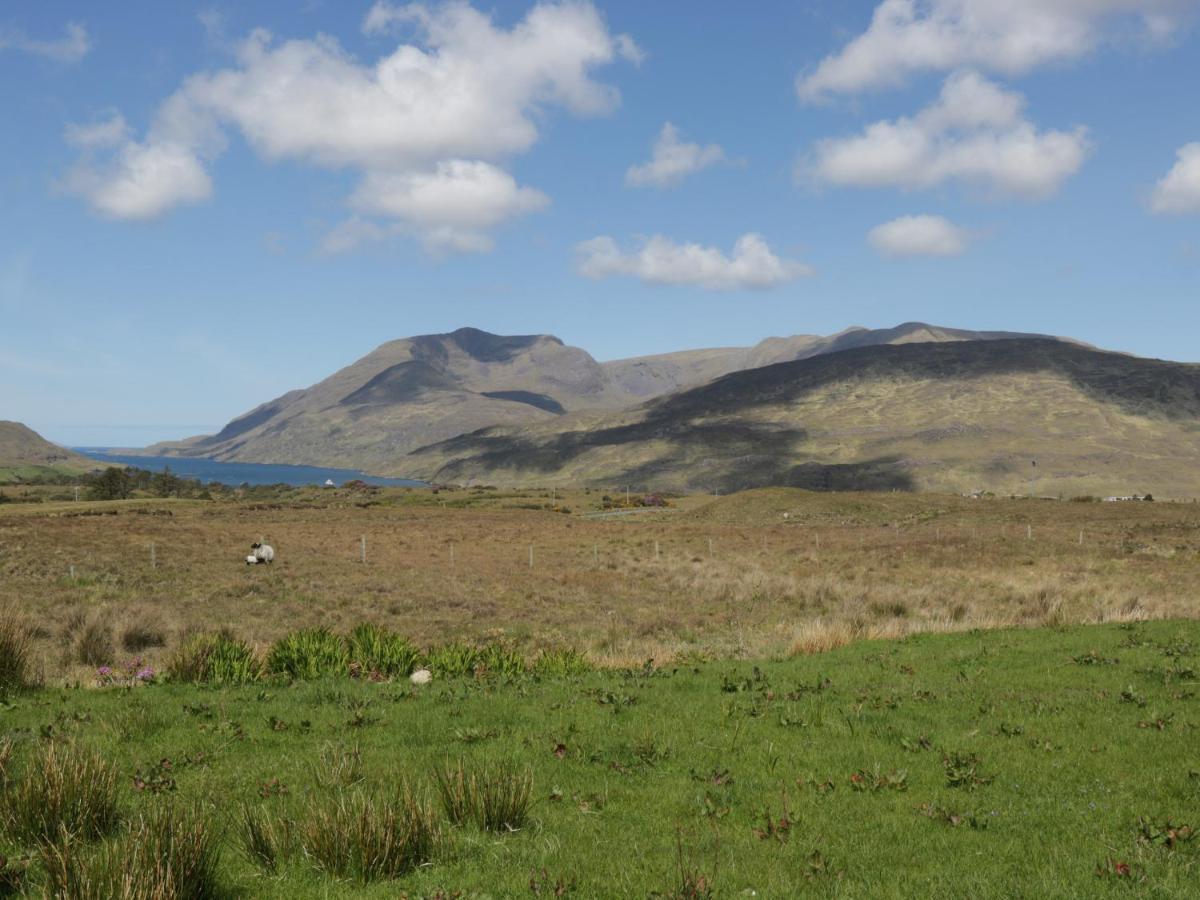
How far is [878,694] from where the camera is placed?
13883mm

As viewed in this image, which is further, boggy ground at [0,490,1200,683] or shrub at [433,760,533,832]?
boggy ground at [0,490,1200,683]

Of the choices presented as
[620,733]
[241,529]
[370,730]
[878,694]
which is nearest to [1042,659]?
[878,694]

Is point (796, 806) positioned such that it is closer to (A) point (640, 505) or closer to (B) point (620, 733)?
(B) point (620, 733)

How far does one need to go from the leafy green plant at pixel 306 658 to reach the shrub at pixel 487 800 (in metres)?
9.07

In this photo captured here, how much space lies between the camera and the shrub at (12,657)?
1429cm

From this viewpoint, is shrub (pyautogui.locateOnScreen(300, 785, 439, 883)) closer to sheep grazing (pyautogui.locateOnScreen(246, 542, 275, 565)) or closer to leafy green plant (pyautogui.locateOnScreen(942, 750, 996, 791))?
leafy green plant (pyautogui.locateOnScreen(942, 750, 996, 791))

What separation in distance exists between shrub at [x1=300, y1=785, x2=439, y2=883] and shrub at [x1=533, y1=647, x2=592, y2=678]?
9.15 metres

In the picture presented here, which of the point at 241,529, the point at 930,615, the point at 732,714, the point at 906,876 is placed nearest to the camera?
the point at 906,876

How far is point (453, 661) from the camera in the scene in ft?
57.0

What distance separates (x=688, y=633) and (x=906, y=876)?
20406 mm

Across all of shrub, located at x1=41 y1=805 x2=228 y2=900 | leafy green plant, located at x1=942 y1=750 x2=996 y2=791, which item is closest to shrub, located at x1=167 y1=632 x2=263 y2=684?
shrub, located at x1=41 y1=805 x2=228 y2=900

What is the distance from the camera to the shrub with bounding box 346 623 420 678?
17469 millimetres

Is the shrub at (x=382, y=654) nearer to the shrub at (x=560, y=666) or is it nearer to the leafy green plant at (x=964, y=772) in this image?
the shrub at (x=560, y=666)

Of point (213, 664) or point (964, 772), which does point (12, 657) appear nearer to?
point (213, 664)
